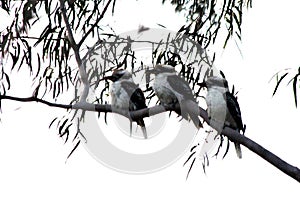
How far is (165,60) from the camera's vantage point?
4.36 meters

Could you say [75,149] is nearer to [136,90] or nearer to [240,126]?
[136,90]

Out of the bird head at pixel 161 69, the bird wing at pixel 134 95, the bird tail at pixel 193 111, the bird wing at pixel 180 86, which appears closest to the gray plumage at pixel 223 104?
the bird wing at pixel 180 86

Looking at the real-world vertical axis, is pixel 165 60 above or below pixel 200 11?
below

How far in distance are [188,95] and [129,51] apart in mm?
474

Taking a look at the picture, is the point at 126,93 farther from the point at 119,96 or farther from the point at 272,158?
the point at 272,158

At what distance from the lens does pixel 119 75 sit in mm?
4707

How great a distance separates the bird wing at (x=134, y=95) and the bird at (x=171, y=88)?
0.21m

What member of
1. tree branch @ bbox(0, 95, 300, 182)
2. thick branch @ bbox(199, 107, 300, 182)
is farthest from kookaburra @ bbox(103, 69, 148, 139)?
thick branch @ bbox(199, 107, 300, 182)

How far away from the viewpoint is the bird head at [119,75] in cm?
460

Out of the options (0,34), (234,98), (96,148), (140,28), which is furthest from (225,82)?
(0,34)

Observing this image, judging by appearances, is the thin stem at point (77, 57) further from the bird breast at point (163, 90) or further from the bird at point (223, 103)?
the bird at point (223, 103)

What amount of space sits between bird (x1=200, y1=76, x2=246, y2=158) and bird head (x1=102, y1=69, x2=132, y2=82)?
54 centimetres

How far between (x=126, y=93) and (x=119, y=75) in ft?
0.66

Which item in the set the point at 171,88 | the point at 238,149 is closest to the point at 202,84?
the point at 171,88
